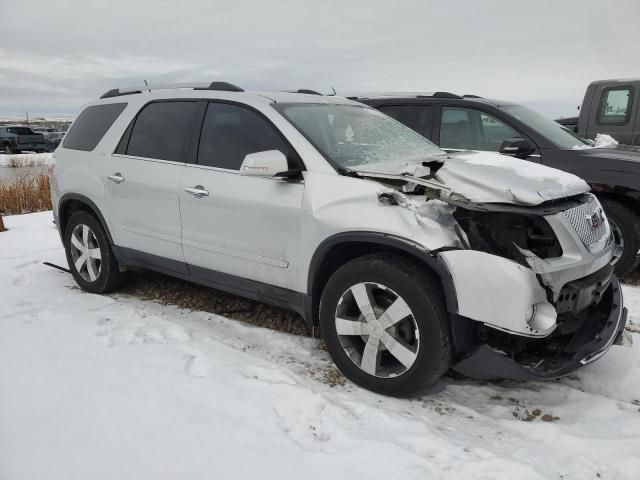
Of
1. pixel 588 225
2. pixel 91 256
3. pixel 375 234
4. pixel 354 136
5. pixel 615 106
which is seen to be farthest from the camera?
pixel 615 106

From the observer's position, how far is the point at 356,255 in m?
3.14

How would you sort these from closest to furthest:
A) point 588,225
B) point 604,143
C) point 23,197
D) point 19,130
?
point 588,225 → point 604,143 → point 23,197 → point 19,130

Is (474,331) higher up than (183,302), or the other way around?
(474,331)

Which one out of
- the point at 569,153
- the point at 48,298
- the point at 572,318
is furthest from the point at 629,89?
the point at 48,298

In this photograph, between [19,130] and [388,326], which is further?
[19,130]

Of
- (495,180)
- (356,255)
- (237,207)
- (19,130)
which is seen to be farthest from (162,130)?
(19,130)

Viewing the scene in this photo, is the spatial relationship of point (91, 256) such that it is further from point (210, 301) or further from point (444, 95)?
point (444, 95)

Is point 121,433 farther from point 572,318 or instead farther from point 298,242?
point 572,318

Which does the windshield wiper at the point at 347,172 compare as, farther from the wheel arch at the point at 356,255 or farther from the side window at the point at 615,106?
the side window at the point at 615,106

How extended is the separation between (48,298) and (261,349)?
86.9 inches

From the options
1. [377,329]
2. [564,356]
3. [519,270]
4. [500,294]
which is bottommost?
[564,356]

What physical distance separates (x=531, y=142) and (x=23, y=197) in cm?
907

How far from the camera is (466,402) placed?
2.97 m

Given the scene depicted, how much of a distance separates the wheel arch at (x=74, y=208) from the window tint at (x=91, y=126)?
442 mm
